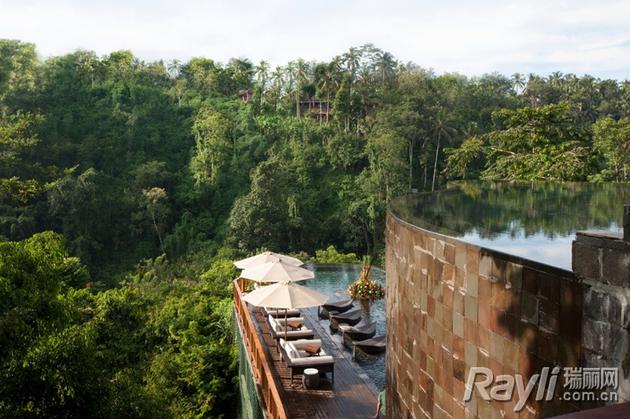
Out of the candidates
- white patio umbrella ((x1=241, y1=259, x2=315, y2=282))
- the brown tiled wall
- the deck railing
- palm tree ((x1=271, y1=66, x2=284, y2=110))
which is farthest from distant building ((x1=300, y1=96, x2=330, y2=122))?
the brown tiled wall

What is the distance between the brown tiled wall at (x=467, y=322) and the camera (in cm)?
255

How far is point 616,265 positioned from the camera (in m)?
2.34

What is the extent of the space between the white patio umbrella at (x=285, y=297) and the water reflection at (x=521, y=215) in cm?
292

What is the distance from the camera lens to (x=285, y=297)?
8.85 metres

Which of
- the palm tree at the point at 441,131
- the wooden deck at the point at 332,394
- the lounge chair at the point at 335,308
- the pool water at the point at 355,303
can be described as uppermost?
the palm tree at the point at 441,131

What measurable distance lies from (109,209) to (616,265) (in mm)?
39253

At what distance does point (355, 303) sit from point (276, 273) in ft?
9.74

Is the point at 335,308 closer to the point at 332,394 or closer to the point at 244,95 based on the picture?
the point at 332,394

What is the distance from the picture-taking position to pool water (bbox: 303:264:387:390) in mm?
8656

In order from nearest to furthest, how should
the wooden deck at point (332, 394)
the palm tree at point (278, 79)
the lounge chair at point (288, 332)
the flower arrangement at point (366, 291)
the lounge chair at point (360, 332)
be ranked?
the wooden deck at point (332, 394), the lounge chair at point (288, 332), the lounge chair at point (360, 332), the flower arrangement at point (366, 291), the palm tree at point (278, 79)

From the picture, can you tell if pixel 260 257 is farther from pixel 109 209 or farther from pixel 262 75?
pixel 262 75

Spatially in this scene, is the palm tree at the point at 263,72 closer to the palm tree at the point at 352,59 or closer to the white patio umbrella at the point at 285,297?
the palm tree at the point at 352,59

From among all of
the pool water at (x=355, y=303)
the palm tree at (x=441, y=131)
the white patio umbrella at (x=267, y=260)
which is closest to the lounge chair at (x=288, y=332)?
the pool water at (x=355, y=303)

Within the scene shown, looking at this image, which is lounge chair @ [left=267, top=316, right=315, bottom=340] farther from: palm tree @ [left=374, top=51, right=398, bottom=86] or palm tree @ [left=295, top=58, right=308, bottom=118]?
palm tree @ [left=374, top=51, right=398, bottom=86]
